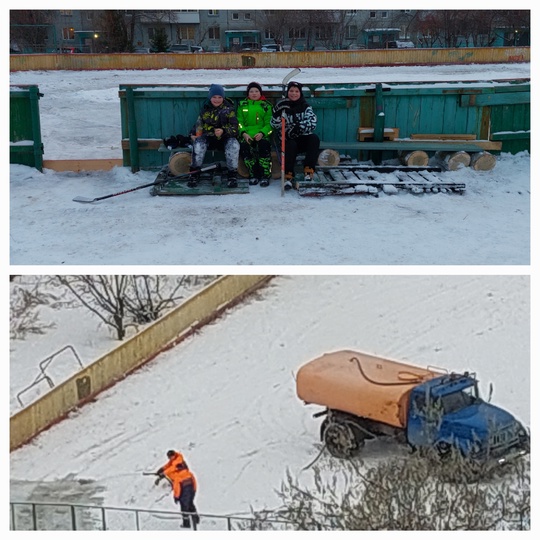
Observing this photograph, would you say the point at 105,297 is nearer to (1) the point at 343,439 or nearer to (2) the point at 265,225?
(2) the point at 265,225

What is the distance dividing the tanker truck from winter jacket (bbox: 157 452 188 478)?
4.64 ft

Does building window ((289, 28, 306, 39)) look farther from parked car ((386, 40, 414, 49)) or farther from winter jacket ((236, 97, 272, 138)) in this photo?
winter jacket ((236, 97, 272, 138))

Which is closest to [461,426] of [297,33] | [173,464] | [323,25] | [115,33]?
[173,464]

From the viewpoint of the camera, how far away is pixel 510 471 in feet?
25.0

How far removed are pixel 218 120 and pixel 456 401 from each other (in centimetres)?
448

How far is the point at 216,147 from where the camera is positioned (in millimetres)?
10305

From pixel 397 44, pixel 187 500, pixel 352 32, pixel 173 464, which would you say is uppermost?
pixel 352 32

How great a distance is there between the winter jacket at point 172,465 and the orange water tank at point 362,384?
4.62ft

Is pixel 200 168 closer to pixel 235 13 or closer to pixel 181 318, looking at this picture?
pixel 181 318

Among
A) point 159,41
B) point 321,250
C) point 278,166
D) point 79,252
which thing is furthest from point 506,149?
point 159,41

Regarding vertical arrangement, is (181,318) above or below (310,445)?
above

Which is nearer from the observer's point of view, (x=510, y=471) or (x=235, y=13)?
(x=510, y=471)

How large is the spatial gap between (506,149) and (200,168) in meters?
4.19

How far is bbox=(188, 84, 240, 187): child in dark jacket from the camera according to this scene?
1014 centimetres
